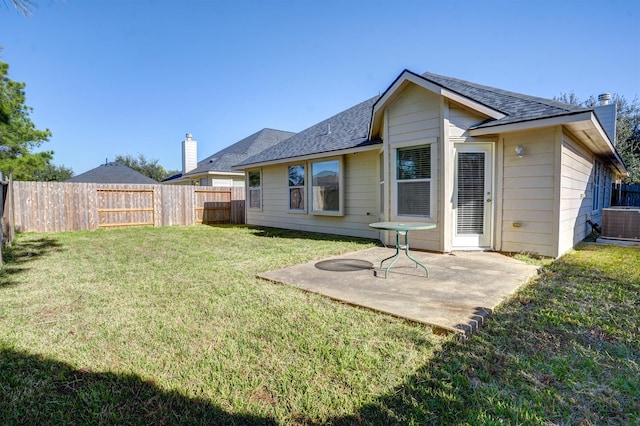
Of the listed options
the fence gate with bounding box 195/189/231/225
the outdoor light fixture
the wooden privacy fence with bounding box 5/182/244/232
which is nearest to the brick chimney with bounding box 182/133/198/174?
the fence gate with bounding box 195/189/231/225

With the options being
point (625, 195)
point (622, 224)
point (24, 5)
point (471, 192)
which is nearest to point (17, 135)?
point (24, 5)

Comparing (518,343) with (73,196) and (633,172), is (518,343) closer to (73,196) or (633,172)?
(73,196)

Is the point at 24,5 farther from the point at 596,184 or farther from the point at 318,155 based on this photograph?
the point at 596,184

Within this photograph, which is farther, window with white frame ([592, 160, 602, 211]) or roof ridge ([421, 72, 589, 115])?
window with white frame ([592, 160, 602, 211])

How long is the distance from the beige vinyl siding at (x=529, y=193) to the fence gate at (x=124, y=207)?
40.9 ft

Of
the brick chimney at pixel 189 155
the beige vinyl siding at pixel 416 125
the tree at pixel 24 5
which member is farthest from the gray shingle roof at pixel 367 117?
the brick chimney at pixel 189 155

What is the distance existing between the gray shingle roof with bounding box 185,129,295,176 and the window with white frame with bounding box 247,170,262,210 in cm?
426

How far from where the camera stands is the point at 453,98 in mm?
5691

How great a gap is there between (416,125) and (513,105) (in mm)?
1798

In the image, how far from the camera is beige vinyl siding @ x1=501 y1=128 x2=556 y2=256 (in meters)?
5.38

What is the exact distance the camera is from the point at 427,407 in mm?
1733

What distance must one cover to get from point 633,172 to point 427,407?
24.7 meters

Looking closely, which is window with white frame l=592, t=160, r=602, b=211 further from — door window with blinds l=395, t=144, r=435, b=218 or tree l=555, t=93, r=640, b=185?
tree l=555, t=93, r=640, b=185

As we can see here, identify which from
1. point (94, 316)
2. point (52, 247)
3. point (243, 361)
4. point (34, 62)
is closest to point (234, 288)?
point (94, 316)
